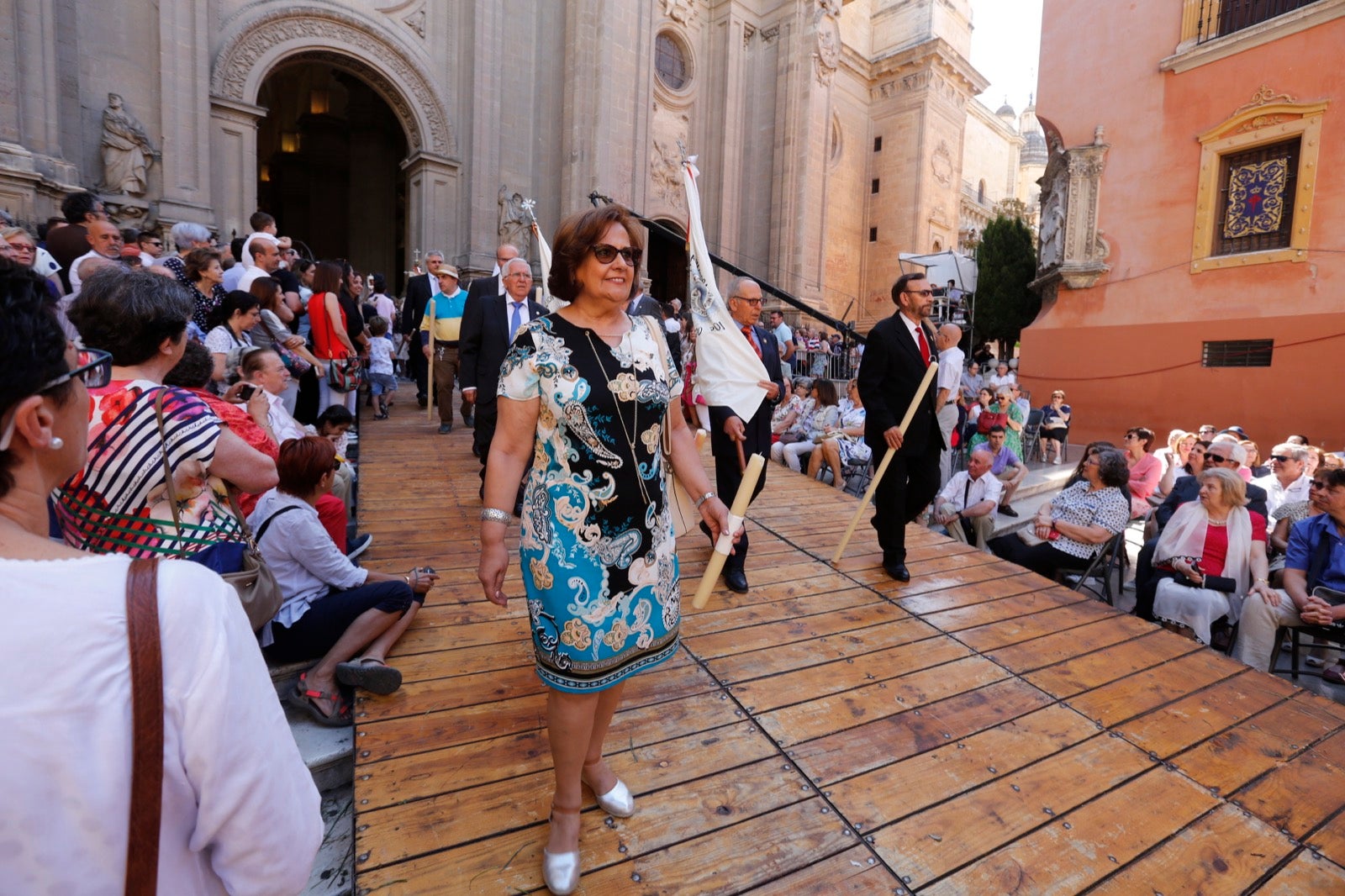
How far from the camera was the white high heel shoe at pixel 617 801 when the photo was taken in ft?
7.19

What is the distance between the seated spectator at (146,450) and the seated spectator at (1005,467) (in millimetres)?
7322

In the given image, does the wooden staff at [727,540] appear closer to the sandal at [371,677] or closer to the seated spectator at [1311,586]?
the sandal at [371,677]

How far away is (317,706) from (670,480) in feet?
5.68

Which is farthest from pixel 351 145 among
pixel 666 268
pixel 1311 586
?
pixel 1311 586

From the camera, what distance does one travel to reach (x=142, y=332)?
1996 mm

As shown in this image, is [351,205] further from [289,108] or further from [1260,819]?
[1260,819]

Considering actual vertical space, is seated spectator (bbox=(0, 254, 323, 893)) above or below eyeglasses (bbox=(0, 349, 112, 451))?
below

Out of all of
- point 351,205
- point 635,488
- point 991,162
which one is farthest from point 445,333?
point 991,162

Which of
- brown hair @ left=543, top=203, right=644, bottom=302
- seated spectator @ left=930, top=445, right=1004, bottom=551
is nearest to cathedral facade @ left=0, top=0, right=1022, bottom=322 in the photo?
brown hair @ left=543, top=203, right=644, bottom=302

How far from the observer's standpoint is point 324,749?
8.57 ft

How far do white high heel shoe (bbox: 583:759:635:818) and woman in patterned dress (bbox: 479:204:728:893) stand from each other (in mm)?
232

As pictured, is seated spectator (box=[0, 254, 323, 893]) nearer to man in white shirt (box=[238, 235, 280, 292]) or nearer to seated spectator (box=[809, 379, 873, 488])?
man in white shirt (box=[238, 235, 280, 292])

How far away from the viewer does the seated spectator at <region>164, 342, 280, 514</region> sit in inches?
96.7

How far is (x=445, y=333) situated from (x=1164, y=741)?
717cm
